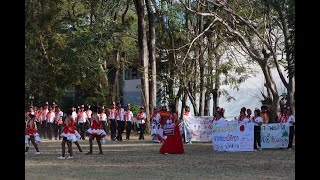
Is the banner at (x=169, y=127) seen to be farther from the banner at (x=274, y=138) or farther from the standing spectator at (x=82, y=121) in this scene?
the standing spectator at (x=82, y=121)

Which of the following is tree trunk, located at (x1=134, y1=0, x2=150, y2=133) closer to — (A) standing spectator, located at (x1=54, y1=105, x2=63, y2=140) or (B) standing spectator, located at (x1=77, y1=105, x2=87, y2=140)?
(B) standing spectator, located at (x1=77, y1=105, x2=87, y2=140)

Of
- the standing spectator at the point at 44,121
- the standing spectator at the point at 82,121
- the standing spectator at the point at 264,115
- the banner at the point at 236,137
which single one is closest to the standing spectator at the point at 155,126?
the standing spectator at the point at 82,121

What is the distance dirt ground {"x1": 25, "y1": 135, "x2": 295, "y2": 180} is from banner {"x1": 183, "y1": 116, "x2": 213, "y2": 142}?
5.75m

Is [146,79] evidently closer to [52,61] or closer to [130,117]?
[130,117]

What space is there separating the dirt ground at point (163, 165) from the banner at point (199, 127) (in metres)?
5.75

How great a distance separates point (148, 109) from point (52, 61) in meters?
11.3

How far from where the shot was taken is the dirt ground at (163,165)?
15.3m

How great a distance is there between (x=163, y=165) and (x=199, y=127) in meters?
11.7

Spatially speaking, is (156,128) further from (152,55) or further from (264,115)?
(152,55)

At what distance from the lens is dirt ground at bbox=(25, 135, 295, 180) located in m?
15.3

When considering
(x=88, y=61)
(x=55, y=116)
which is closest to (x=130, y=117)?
(x=55, y=116)

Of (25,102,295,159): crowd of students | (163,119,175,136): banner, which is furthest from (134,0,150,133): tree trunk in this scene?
→ (163,119,175,136): banner
